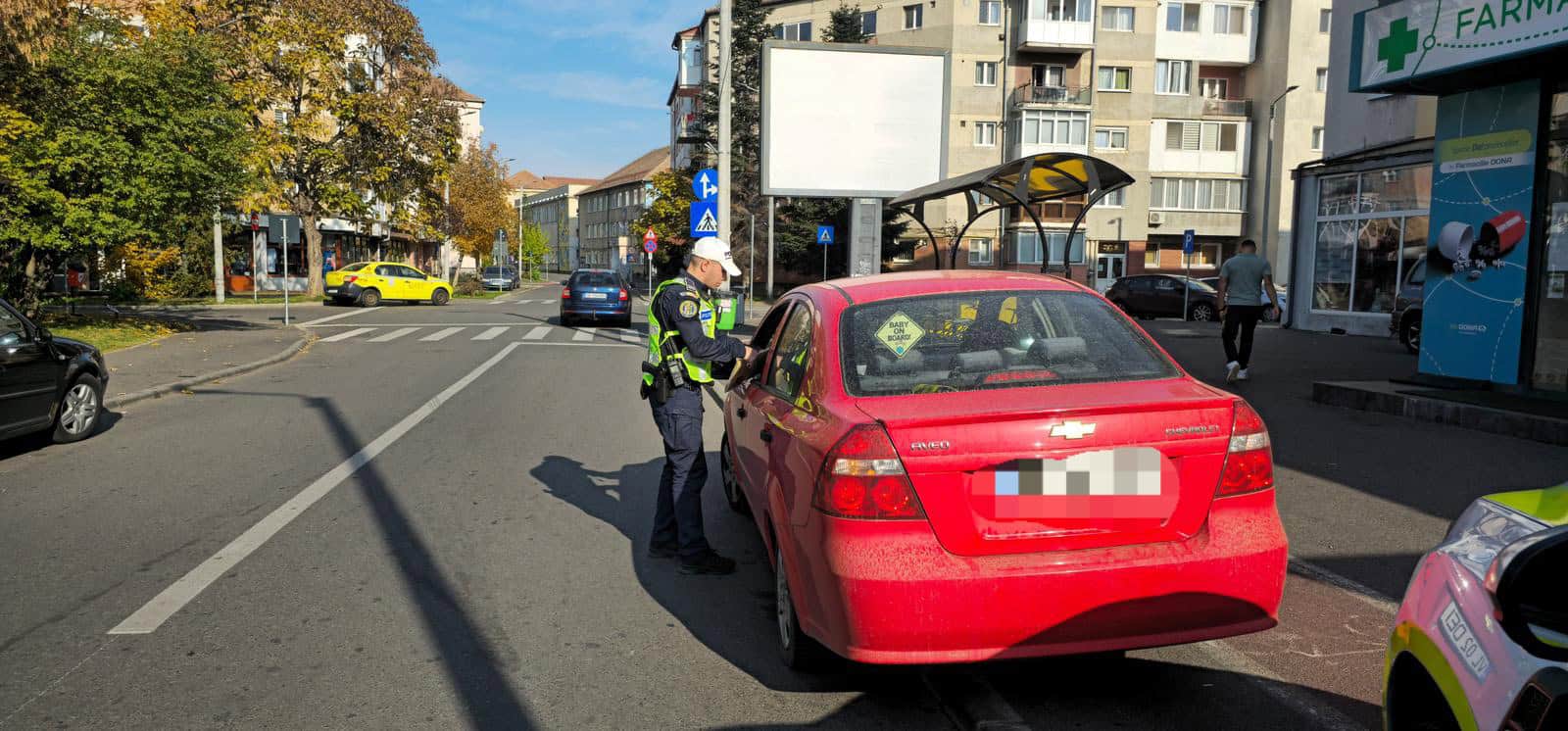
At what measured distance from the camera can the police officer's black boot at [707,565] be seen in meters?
5.23

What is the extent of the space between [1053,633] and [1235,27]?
56.4 m

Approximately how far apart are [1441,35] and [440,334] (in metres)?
19.1

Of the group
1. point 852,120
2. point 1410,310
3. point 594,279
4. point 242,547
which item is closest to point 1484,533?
point 242,547

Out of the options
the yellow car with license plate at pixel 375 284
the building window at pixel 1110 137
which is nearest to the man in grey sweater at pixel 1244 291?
the yellow car with license plate at pixel 375 284

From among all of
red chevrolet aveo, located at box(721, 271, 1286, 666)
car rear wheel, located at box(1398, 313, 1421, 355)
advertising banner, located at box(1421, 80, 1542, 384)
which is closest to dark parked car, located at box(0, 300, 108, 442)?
red chevrolet aveo, located at box(721, 271, 1286, 666)

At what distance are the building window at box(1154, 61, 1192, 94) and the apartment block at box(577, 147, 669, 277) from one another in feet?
202

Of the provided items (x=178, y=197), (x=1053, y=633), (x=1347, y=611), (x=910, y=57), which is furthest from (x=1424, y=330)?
(x=178, y=197)

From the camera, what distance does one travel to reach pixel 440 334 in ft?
75.5

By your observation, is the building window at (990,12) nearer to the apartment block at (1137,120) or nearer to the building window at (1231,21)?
the apartment block at (1137,120)

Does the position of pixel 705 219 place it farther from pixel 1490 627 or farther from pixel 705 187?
pixel 1490 627

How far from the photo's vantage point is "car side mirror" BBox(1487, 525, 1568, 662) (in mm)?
1948

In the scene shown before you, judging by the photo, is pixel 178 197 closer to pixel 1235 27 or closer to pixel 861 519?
pixel 861 519

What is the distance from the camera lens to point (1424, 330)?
1146 centimetres

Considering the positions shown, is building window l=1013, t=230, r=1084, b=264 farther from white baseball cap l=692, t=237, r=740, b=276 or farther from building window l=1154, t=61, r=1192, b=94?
white baseball cap l=692, t=237, r=740, b=276
